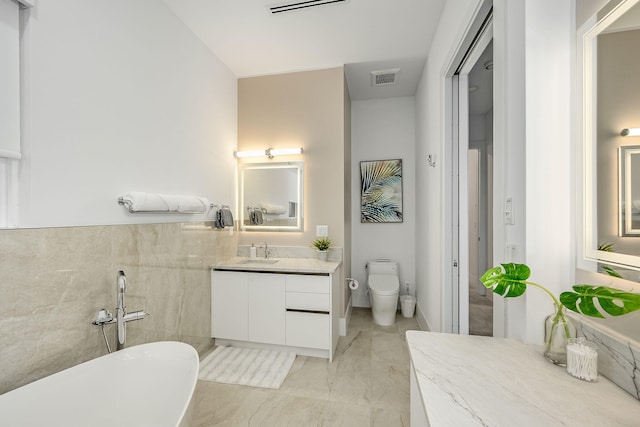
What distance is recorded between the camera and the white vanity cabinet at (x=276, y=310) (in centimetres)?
219

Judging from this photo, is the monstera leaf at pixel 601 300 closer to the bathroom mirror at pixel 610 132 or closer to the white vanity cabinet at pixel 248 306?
the bathroom mirror at pixel 610 132

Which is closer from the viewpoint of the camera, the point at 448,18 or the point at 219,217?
the point at 448,18

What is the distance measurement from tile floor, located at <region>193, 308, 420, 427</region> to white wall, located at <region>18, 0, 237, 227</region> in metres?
1.28

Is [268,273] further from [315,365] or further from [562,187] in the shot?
[562,187]

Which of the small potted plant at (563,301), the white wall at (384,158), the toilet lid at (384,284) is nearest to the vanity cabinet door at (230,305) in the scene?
the toilet lid at (384,284)

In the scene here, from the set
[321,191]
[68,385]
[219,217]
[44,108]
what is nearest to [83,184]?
[44,108]

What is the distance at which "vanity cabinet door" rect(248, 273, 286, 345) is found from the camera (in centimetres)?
226

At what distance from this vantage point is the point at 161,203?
1.74 meters

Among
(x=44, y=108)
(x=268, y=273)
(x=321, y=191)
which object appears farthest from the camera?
(x=321, y=191)

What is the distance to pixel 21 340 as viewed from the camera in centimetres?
110

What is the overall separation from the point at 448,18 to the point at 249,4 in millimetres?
1424

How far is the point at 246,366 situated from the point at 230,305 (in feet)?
1.73

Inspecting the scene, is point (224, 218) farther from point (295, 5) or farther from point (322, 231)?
point (295, 5)

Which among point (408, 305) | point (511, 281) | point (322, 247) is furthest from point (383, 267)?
point (511, 281)
